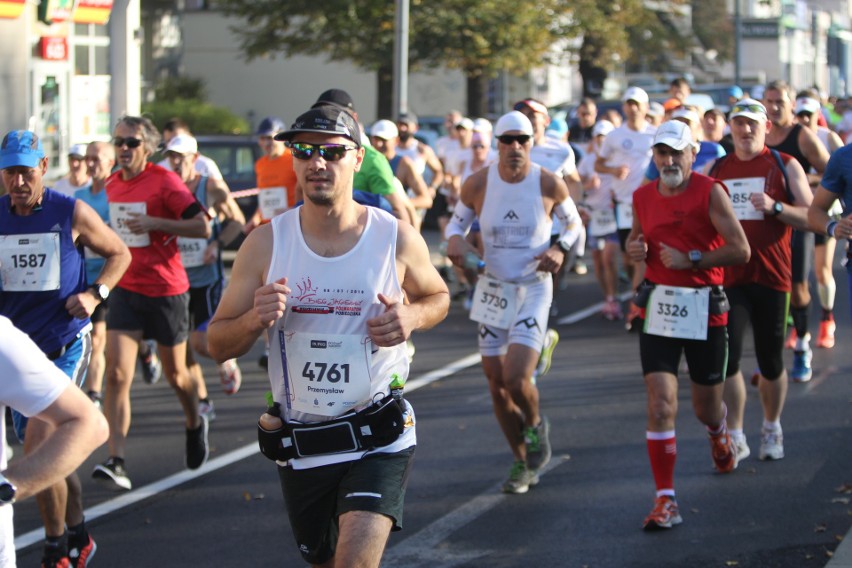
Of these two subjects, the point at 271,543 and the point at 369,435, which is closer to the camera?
the point at 369,435

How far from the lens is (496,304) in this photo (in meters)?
8.12

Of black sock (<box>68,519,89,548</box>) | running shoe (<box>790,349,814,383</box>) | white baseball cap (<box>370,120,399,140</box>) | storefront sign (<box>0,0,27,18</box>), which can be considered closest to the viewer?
black sock (<box>68,519,89,548</box>)

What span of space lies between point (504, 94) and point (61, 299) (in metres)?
39.5

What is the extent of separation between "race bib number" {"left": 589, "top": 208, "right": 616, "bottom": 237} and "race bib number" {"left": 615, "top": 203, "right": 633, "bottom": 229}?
604mm

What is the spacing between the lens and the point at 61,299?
267 inches

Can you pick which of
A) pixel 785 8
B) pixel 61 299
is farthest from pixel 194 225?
pixel 785 8

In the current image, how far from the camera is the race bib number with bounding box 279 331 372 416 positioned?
4.77 meters

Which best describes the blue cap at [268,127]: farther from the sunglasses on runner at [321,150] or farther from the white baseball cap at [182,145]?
the sunglasses on runner at [321,150]

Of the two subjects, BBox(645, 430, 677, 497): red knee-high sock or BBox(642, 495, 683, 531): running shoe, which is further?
BBox(645, 430, 677, 497): red knee-high sock

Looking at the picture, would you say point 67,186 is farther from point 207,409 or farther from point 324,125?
point 324,125

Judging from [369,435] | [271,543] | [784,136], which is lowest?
[271,543]

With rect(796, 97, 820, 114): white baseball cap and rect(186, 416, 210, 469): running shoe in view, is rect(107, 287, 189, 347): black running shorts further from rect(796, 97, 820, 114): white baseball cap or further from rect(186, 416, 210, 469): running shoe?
rect(796, 97, 820, 114): white baseball cap

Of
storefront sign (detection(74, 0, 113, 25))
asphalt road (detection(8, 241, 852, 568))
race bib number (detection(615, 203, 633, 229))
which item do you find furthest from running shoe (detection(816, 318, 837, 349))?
storefront sign (detection(74, 0, 113, 25))

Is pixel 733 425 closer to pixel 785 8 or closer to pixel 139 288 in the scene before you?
pixel 139 288
